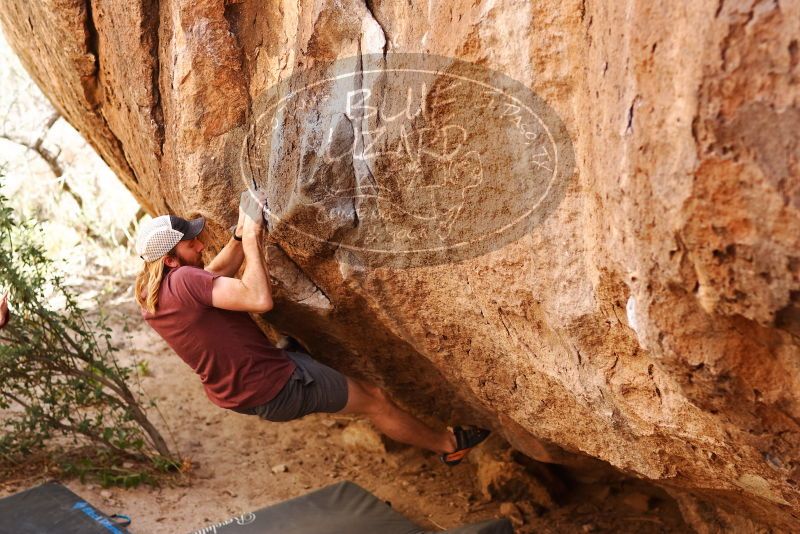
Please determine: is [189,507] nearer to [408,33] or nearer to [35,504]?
[35,504]

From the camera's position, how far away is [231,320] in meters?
3.31

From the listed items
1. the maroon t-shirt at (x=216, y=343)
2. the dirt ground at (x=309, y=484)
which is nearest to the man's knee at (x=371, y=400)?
the maroon t-shirt at (x=216, y=343)

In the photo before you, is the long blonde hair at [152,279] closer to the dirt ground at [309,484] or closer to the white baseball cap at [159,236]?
the white baseball cap at [159,236]

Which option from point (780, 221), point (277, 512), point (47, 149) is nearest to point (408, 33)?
point (780, 221)

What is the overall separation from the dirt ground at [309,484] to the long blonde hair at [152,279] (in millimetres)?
1191

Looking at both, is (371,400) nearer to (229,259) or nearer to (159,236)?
(229,259)

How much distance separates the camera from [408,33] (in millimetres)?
2502

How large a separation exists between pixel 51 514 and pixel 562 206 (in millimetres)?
2807

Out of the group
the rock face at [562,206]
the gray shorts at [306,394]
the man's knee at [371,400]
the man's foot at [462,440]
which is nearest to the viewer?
the rock face at [562,206]

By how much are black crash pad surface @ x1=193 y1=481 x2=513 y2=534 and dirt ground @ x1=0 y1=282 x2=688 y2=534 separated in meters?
0.28

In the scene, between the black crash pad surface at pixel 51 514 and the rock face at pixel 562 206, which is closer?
the rock face at pixel 562 206

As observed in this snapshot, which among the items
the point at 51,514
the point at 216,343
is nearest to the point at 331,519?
the point at 216,343

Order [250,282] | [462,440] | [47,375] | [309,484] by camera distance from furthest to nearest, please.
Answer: [309,484] → [47,375] → [462,440] → [250,282]

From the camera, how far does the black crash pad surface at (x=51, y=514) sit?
3582 millimetres
